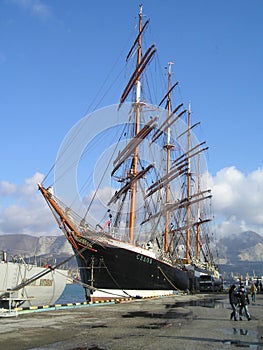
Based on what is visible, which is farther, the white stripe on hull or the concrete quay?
the white stripe on hull

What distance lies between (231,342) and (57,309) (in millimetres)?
11727

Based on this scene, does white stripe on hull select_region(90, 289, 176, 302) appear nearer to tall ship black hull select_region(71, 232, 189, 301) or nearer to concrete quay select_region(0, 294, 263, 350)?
tall ship black hull select_region(71, 232, 189, 301)

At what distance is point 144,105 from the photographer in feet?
151

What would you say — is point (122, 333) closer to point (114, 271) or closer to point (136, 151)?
point (114, 271)

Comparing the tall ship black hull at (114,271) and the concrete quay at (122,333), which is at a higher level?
the tall ship black hull at (114,271)

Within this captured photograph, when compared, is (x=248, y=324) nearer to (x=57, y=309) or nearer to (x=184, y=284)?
(x=57, y=309)

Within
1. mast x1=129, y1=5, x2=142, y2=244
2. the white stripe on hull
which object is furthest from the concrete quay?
mast x1=129, y1=5, x2=142, y2=244

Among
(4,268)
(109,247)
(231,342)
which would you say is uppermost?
(109,247)

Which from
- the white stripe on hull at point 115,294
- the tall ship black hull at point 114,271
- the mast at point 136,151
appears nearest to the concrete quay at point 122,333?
the white stripe on hull at point 115,294

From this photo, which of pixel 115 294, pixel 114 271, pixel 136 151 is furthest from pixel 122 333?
pixel 136 151

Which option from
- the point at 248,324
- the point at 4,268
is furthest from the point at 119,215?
the point at 248,324

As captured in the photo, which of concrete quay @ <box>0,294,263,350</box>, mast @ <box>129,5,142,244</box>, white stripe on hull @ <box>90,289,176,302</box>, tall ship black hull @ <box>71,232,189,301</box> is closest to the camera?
concrete quay @ <box>0,294,263,350</box>

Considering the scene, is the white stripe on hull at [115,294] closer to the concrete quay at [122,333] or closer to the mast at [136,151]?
the mast at [136,151]

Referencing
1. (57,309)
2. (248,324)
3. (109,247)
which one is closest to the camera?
(248,324)
